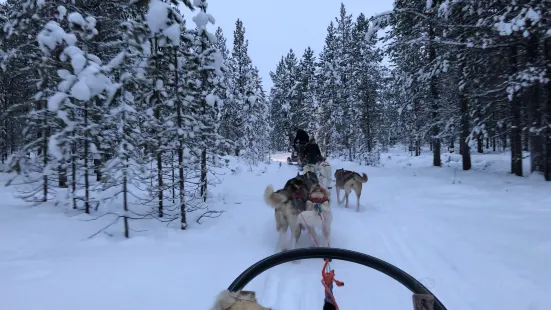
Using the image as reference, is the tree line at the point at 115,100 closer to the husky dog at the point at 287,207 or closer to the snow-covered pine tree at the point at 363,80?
the husky dog at the point at 287,207

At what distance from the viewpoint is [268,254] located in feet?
18.0

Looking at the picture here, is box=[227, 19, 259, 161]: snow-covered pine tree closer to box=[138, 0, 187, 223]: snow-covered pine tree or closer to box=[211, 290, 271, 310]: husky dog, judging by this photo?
box=[138, 0, 187, 223]: snow-covered pine tree

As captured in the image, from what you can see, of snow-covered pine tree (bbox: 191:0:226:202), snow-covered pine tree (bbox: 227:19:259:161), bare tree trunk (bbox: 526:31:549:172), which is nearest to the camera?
snow-covered pine tree (bbox: 191:0:226:202)

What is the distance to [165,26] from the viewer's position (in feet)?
18.8

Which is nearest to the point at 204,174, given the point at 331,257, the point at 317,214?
the point at 317,214

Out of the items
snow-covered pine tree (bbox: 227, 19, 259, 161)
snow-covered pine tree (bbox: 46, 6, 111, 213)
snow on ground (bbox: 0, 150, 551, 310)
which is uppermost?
snow-covered pine tree (bbox: 227, 19, 259, 161)

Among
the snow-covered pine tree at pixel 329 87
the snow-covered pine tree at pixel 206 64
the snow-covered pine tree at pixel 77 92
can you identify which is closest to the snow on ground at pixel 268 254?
the snow-covered pine tree at pixel 77 92

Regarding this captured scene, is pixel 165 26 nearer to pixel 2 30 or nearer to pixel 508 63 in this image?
pixel 2 30

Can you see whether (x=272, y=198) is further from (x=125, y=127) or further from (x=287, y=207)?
(x=125, y=127)

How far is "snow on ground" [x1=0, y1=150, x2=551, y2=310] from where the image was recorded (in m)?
3.71

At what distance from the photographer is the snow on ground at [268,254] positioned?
12.2 ft

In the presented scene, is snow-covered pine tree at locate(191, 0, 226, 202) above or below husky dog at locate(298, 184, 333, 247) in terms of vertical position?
above

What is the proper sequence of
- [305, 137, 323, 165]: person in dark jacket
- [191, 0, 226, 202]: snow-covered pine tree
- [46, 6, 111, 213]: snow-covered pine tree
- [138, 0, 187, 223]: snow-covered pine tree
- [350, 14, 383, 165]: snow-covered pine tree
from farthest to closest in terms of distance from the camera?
[350, 14, 383, 165]: snow-covered pine tree
[305, 137, 323, 165]: person in dark jacket
[191, 0, 226, 202]: snow-covered pine tree
[138, 0, 187, 223]: snow-covered pine tree
[46, 6, 111, 213]: snow-covered pine tree

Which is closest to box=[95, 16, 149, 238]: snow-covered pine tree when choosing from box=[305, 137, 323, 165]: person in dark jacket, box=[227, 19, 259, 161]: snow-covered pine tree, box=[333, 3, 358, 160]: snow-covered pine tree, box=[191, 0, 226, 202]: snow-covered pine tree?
box=[191, 0, 226, 202]: snow-covered pine tree
